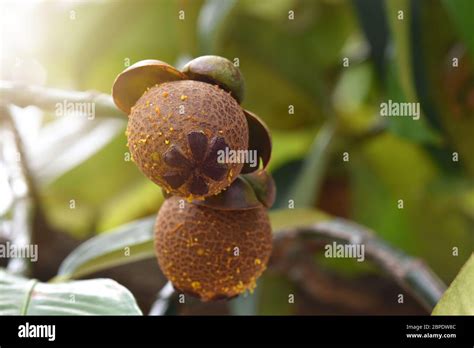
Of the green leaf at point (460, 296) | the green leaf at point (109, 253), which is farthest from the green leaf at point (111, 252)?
the green leaf at point (460, 296)

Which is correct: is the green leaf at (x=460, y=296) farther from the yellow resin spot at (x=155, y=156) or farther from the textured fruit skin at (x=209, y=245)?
the yellow resin spot at (x=155, y=156)

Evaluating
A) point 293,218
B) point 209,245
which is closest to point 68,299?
point 209,245

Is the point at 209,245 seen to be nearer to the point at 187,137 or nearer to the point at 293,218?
the point at 187,137

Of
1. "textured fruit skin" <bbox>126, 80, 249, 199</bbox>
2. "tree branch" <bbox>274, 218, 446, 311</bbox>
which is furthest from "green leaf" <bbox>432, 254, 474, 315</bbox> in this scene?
"textured fruit skin" <bbox>126, 80, 249, 199</bbox>

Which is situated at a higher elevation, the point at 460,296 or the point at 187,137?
the point at 187,137

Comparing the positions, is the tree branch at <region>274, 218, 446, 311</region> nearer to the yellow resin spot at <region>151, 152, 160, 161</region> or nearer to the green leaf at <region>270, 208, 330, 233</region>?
the green leaf at <region>270, 208, 330, 233</region>
